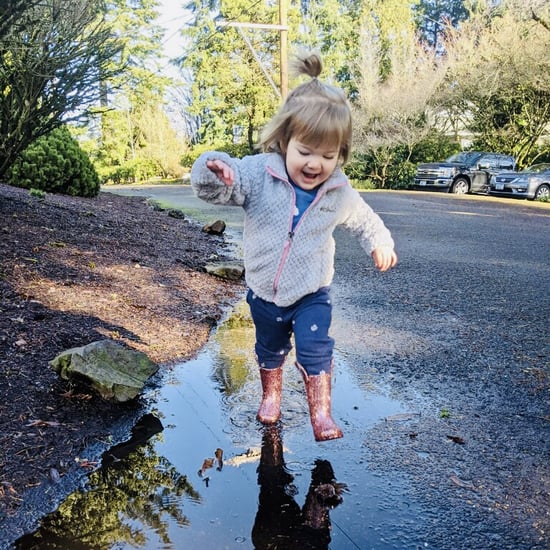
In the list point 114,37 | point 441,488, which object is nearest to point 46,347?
point 441,488

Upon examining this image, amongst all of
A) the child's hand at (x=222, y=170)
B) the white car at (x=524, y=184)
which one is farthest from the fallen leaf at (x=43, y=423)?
the white car at (x=524, y=184)

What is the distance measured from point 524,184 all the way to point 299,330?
59.3ft

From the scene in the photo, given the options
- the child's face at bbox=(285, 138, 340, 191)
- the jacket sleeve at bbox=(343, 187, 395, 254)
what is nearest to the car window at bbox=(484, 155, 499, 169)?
the jacket sleeve at bbox=(343, 187, 395, 254)

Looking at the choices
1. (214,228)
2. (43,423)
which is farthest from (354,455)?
(214,228)

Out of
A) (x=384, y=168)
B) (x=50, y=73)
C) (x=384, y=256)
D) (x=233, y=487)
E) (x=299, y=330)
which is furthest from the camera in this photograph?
(x=384, y=168)

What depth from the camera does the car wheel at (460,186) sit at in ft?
67.7

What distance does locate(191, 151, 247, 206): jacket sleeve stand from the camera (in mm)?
2334

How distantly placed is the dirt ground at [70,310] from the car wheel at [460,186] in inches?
591

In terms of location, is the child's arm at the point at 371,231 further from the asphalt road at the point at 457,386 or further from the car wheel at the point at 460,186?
the car wheel at the point at 460,186

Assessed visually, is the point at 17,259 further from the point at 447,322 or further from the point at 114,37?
the point at 114,37

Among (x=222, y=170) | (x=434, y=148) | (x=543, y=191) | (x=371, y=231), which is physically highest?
(x=434, y=148)

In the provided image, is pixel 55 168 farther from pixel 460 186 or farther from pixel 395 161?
pixel 395 161

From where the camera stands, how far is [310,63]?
265cm

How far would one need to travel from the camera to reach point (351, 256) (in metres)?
7.61
